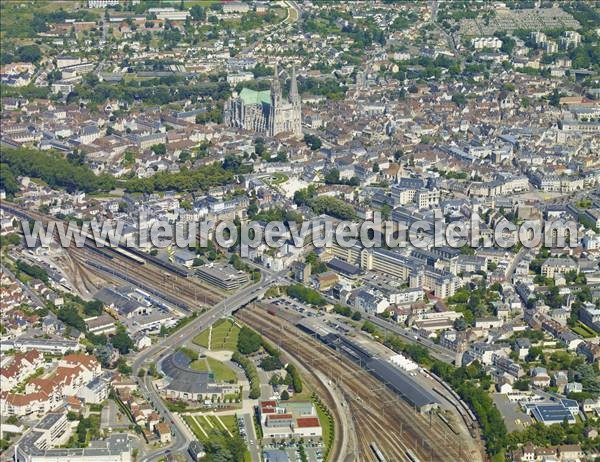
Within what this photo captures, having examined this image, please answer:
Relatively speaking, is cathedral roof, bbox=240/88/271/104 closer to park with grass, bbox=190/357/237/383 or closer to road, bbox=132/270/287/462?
road, bbox=132/270/287/462

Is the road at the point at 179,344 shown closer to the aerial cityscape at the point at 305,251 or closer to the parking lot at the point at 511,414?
the aerial cityscape at the point at 305,251

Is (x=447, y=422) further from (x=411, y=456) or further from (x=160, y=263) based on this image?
(x=160, y=263)

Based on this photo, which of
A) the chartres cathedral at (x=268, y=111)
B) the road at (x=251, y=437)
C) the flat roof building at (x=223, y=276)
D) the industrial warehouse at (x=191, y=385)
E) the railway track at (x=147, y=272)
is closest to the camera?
the road at (x=251, y=437)

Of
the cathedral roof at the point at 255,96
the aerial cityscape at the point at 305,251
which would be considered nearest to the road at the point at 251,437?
the aerial cityscape at the point at 305,251

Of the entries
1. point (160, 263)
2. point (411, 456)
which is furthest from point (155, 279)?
point (411, 456)

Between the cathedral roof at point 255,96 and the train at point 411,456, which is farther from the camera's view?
the cathedral roof at point 255,96

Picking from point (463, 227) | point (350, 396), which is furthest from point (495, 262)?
point (350, 396)

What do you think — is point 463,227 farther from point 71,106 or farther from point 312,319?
point 71,106
